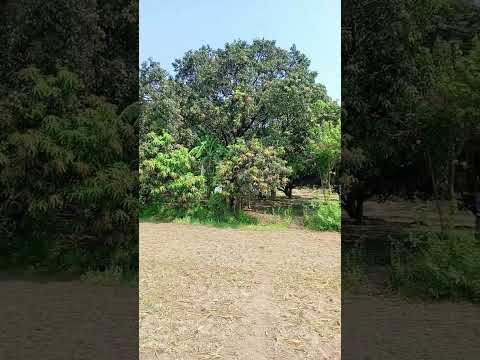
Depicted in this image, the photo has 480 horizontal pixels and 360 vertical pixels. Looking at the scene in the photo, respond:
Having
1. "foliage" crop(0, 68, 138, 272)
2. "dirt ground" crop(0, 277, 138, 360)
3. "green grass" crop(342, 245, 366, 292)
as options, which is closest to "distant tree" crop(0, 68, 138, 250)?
"foliage" crop(0, 68, 138, 272)

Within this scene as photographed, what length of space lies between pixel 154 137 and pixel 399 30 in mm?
5208

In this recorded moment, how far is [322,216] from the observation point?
29.9ft

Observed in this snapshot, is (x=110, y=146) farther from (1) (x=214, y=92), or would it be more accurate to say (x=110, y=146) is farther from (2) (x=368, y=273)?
(1) (x=214, y=92)

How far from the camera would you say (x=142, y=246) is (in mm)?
8188

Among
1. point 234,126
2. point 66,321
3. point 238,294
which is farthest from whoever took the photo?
point 234,126

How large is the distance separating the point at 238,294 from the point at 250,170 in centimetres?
340

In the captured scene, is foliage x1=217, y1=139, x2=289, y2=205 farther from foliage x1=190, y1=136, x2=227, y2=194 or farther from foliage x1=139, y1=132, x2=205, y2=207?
foliage x1=139, y1=132, x2=205, y2=207

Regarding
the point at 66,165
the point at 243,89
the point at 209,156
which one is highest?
the point at 243,89

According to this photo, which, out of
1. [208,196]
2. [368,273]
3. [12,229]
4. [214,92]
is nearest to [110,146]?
[12,229]

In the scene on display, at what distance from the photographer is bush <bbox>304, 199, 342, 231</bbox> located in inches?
356

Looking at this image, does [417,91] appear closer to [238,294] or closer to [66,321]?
[238,294]

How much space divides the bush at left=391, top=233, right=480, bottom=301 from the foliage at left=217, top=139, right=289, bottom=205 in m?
4.21

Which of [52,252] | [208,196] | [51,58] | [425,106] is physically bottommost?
[52,252]

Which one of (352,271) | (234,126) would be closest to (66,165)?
(352,271)
